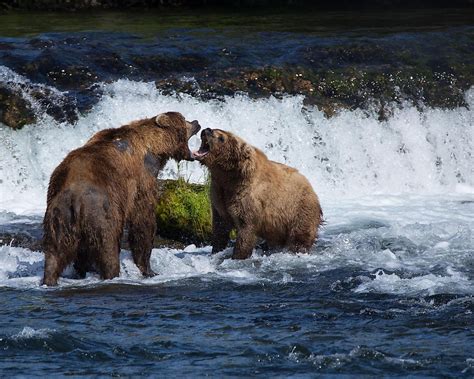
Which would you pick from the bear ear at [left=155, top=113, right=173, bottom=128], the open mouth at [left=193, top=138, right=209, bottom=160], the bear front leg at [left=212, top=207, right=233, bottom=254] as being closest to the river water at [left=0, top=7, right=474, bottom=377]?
the bear front leg at [left=212, top=207, right=233, bottom=254]

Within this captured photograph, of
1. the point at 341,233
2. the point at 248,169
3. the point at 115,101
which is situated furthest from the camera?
the point at 115,101

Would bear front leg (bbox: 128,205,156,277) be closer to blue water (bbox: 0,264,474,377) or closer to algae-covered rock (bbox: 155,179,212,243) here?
blue water (bbox: 0,264,474,377)

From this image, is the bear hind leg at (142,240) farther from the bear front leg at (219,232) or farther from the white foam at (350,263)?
the bear front leg at (219,232)

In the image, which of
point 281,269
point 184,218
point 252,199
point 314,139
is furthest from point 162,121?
point 314,139

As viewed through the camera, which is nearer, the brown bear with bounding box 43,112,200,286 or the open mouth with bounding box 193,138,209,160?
the brown bear with bounding box 43,112,200,286

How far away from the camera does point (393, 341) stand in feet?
30.2

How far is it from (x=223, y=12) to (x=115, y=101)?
32.3ft

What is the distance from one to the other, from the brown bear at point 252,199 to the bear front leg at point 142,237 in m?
1.06

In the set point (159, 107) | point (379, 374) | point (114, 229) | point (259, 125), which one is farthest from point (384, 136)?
point (379, 374)

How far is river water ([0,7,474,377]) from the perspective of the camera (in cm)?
887

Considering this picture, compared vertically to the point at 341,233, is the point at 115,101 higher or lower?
higher

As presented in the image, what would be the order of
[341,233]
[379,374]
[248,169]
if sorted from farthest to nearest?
[341,233], [248,169], [379,374]

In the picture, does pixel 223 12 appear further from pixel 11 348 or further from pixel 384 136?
pixel 11 348

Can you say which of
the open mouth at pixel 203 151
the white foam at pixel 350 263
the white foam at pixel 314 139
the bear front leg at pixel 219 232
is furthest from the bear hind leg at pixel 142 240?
the white foam at pixel 314 139
